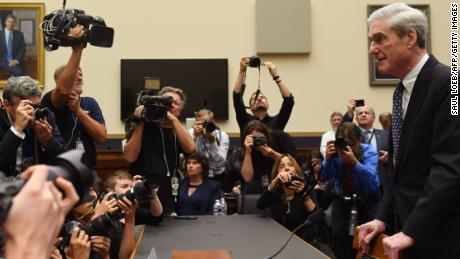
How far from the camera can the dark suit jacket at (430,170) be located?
172 cm

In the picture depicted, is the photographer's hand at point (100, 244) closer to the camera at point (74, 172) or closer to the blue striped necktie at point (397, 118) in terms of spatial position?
the blue striped necktie at point (397, 118)

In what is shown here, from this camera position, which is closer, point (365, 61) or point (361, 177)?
point (361, 177)

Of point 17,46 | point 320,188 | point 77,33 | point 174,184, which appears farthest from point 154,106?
point 17,46

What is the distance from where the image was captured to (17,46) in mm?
7520

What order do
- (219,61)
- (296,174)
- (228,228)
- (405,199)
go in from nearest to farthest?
(405,199) → (228,228) → (296,174) → (219,61)

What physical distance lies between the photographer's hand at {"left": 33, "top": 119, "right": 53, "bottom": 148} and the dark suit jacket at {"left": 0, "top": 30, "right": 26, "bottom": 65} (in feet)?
17.0

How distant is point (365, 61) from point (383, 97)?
541 mm

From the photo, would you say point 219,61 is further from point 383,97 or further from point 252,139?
point 252,139

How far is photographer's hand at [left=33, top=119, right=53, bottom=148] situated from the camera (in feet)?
8.93

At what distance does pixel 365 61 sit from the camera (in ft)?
26.3

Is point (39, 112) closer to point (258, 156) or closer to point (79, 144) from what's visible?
point (79, 144)

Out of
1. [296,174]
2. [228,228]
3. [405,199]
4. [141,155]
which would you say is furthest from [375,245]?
[141,155]

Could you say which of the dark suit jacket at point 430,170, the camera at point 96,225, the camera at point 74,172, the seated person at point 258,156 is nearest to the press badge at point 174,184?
the seated person at point 258,156

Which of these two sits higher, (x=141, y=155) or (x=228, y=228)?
(x=141, y=155)
